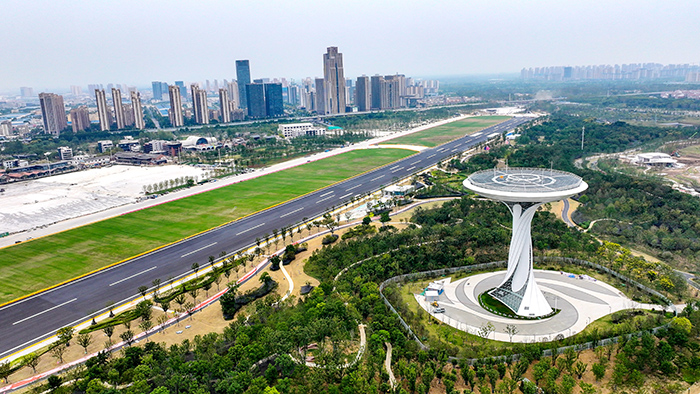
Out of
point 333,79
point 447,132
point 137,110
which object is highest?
point 333,79

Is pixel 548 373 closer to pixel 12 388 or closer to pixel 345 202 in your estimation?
pixel 12 388

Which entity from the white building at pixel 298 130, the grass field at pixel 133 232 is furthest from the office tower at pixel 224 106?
the grass field at pixel 133 232

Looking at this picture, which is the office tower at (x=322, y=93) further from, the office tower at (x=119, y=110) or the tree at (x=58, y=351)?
the tree at (x=58, y=351)

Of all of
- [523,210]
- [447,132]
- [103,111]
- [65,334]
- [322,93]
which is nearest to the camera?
[65,334]

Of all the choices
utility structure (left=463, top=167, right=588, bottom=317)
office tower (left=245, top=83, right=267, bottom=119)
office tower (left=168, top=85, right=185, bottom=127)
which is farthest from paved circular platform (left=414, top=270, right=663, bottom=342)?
office tower (left=245, top=83, right=267, bottom=119)

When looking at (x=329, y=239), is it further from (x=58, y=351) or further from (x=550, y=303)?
(x=58, y=351)

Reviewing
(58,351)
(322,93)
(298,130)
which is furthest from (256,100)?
(58,351)

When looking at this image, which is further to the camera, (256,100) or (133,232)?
(256,100)
